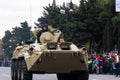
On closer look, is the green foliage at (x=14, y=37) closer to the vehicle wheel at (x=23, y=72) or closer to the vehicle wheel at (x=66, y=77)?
the vehicle wheel at (x=66, y=77)

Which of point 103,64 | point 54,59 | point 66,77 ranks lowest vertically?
point 103,64

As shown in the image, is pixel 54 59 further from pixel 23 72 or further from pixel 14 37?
pixel 14 37

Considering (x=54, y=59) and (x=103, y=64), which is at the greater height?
(x=54, y=59)

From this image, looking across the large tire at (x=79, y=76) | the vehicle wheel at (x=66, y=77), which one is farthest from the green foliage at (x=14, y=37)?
the large tire at (x=79, y=76)

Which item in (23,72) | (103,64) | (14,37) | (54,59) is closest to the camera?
(54,59)

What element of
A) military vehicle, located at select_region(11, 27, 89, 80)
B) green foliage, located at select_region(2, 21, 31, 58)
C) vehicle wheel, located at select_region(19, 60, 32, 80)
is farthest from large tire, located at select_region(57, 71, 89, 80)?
green foliage, located at select_region(2, 21, 31, 58)

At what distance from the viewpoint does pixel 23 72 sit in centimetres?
2203

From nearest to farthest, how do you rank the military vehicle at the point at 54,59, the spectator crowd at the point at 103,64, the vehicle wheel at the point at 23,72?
the military vehicle at the point at 54,59
the vehicle wheel at the point at 23,72
the spectator crowd at the point at 103,64

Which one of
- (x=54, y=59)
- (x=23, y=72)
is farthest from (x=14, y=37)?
(x=54, y=59)

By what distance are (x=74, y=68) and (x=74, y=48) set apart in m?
0.78

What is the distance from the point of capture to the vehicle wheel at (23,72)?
21478mm

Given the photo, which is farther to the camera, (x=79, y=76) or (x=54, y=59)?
(x=79, y=76)

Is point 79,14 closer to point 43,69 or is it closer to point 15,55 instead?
point 15,55

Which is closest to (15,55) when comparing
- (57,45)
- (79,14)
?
(57,45)
